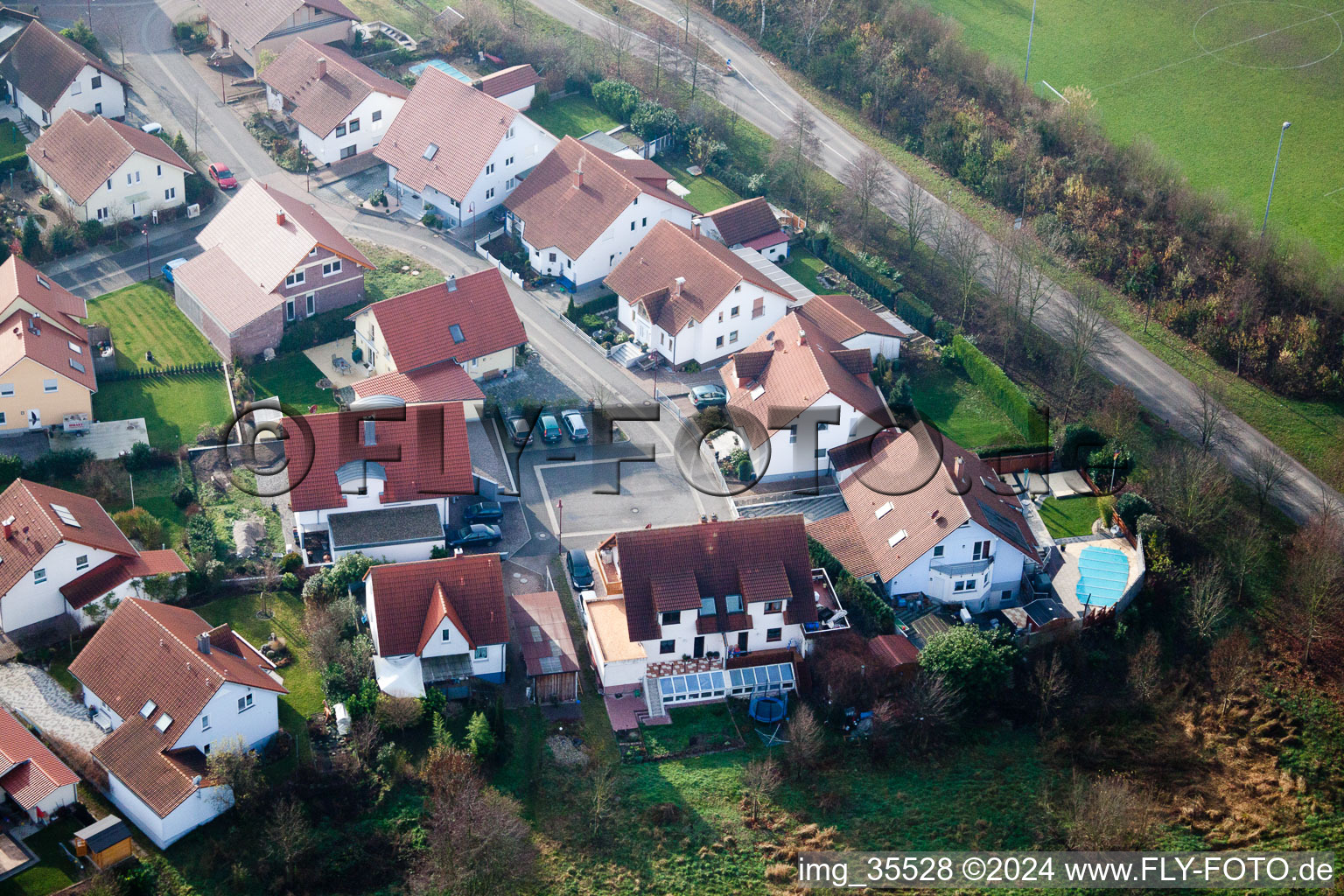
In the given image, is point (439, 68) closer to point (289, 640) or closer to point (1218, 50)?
point (289, 640)

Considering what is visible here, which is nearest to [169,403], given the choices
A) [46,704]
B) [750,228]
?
[46,704]

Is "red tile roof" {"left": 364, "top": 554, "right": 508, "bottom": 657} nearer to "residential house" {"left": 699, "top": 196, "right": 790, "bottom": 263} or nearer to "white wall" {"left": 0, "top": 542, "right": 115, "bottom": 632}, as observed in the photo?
"white wall" {"left": 0, "top": 542, "right": 115, "bottom": 632}

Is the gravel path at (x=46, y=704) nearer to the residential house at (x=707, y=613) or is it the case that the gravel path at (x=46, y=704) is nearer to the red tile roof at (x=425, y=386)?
the residential house at (x=707, y=613)

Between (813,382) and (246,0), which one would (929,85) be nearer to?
(813,382)

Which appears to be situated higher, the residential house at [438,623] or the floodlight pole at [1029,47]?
the floodlight pole at [1029,47]

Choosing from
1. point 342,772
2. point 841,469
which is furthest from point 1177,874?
point 342,772

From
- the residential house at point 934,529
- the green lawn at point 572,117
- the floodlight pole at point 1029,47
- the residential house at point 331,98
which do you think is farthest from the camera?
the floodlight pole at point 1029,47

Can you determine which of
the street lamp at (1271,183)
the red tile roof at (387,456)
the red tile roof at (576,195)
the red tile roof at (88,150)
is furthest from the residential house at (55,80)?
the street lamp at (1271,183)
